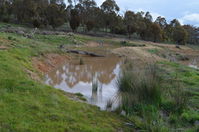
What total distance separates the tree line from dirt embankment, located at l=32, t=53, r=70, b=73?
2567cm

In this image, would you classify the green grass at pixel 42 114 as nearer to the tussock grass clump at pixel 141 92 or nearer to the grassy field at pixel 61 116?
the grassy field at pixel 61 116

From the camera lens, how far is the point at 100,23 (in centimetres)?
5175

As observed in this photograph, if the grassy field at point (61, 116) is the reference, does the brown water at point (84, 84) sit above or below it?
below

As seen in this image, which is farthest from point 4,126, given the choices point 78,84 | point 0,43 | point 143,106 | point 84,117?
point 0,43

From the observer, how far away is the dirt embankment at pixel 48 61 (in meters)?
13.2

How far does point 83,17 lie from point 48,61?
1481 inches

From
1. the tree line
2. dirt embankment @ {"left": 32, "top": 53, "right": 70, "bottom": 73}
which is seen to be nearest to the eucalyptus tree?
the tree line

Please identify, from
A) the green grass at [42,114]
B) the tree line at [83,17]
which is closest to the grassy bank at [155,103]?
the green grass at [42,114]

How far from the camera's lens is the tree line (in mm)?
44500

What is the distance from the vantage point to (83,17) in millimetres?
51406

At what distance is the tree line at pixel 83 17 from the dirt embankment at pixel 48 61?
1011 inches

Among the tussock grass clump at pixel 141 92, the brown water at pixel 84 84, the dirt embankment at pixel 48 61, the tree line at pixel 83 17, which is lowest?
the brown water at pixel 84 84

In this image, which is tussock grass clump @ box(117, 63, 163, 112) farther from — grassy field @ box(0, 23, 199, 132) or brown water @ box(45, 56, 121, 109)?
brown water @ box(45, 56, 121, 109)

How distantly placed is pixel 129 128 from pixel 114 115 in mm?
860
